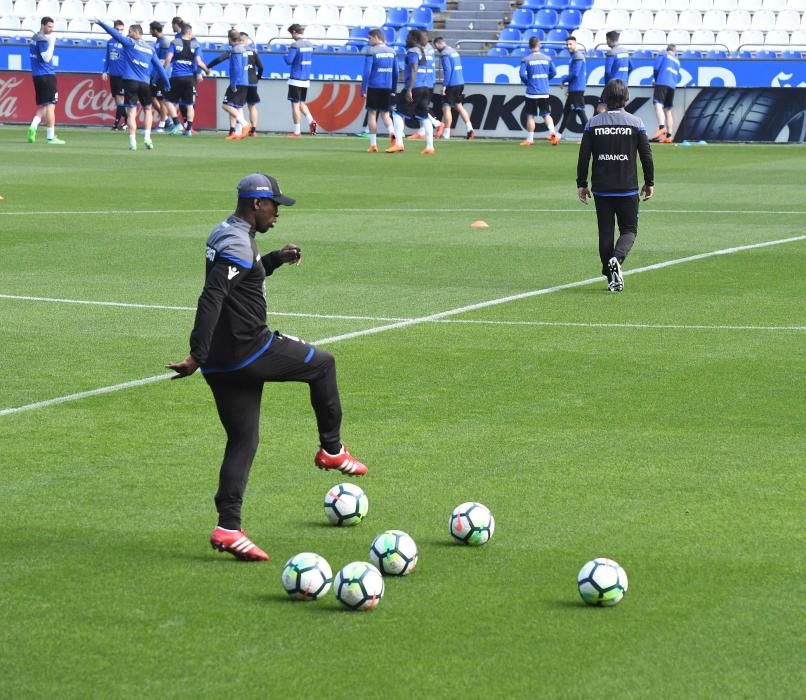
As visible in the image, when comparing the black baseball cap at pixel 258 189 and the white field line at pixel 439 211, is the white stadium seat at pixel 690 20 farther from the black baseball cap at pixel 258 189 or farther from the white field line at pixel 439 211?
the black baseball cap at pixel 258 189

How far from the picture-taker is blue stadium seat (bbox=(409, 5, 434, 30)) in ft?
157

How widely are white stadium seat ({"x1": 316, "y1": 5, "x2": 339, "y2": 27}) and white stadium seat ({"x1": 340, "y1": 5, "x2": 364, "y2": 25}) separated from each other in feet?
0.51

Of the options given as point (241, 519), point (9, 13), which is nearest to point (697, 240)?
point (241, 519)

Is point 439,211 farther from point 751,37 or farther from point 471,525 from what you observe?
point 751,37

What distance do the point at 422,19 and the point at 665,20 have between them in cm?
694

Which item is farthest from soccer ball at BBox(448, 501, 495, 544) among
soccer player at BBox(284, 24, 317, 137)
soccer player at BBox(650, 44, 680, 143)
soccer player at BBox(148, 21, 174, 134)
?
soccer player at BBox(148, 21, 174, 134)

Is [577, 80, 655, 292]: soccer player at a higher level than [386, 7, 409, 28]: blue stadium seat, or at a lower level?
higher

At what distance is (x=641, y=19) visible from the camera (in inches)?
1848

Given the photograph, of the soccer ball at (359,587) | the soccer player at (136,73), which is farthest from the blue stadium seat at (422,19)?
the soccer ball at (359,587)

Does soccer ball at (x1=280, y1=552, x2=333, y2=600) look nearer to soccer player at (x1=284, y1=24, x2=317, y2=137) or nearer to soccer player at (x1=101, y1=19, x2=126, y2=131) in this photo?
soccer player at (x1=101, y1=19, x2=126, y2=131)

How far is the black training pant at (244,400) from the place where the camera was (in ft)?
24.0

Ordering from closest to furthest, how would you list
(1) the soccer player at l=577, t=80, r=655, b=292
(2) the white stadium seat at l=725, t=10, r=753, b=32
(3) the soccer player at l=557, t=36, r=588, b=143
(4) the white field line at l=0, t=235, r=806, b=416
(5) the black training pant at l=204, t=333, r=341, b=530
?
(5) the black training pant at l=204, t=333, r=341, b=530, (4) the white field line at l=0, t=235, r=806, b=416, (1) the soccer player at l=577, t=80, r=655, b=292, (3) the soccer player at l=557, t=36, r=588, b=143, (2) the white stadium seat at l=725, t=10, r=753, b=32

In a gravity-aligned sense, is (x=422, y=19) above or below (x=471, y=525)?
below

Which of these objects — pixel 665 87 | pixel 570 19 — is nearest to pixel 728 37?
pixel 570 19
